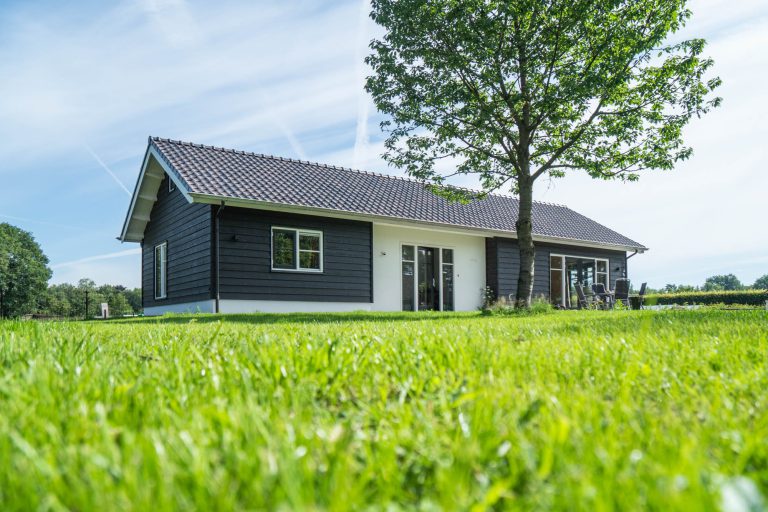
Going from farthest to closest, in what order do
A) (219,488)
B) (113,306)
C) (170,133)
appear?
1. (113,306)
2. (170,133)
3. (219,488)

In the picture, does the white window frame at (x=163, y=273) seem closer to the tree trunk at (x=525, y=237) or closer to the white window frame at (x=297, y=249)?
the white window frame at (x=297, y=249)

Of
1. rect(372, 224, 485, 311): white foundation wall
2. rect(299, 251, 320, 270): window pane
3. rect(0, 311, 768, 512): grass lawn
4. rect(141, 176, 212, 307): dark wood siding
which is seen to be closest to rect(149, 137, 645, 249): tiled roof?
rect(372, 224, 485, 311): white foundation wall

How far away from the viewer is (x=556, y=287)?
22.1 metres

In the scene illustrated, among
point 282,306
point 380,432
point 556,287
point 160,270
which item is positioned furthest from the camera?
point 556,287

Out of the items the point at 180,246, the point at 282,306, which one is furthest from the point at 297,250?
the point at 180,246

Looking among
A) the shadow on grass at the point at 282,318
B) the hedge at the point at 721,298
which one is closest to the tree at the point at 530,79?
the shadow on grass at the point at 282,318

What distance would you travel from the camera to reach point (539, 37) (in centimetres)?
1229

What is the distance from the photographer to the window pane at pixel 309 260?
15.2 m

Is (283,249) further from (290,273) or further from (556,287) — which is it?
(556,287)

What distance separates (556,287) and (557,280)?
0.96ft

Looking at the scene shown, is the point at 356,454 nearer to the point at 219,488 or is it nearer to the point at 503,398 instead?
the point at 219,488

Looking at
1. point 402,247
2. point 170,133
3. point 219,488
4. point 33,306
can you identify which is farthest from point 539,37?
point 33,306

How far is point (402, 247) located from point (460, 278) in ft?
8.56

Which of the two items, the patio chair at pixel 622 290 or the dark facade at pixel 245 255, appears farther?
the patio chair at pixel 622 290
